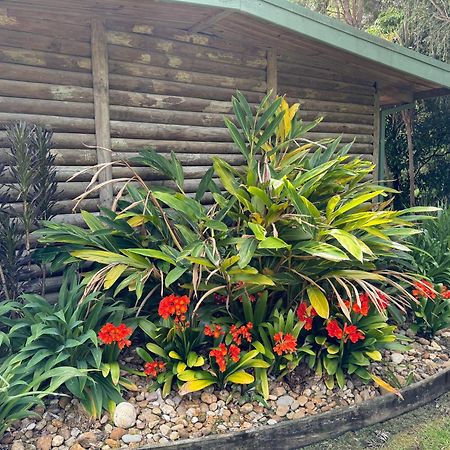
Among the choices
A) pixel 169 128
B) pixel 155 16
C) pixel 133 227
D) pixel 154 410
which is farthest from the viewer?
pixel 169 128

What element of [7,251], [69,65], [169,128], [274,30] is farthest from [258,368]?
[274,30]

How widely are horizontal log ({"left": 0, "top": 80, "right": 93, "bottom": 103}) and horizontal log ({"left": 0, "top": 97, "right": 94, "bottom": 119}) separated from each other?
3 centimetres

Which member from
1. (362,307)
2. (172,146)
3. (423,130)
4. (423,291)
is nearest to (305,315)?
(362,307)

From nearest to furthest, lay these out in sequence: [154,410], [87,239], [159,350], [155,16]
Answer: [154,410] < [159,350] < [87,239] < [155,16]

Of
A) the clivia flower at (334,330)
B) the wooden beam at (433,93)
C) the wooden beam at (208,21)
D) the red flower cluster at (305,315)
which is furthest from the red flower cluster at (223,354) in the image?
the wooden beam at (433,93)

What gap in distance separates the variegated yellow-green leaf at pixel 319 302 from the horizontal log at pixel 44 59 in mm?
2154

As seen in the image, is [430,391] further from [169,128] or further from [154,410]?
[169,128]

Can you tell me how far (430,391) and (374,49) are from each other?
259 cm

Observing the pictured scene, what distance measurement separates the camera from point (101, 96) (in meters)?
3.27

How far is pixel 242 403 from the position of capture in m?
2.52

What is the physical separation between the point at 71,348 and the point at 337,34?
112 inches

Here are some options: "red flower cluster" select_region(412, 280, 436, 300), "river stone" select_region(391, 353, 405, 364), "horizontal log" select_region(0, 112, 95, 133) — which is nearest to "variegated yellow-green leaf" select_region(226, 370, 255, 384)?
"river stone" select_region(391, 353, 405, 364)

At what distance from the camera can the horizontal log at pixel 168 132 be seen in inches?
134

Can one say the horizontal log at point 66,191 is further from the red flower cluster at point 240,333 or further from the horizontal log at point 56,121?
the red flower cluster at point 240,333
